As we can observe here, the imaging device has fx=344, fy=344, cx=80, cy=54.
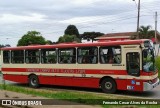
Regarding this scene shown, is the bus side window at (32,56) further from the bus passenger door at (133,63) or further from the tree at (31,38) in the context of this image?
the tree at (31,38)

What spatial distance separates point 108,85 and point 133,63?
1.83 meters

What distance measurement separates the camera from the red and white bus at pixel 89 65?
51.8 feet

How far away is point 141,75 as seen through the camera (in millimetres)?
15539

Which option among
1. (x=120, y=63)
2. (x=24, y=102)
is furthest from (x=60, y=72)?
(x=24, y=102)

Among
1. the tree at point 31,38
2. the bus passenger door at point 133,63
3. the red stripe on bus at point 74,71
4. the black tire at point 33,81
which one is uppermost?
the tree at point 31,38

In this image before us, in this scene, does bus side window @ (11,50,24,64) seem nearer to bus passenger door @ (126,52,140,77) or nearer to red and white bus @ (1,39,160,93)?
red and white bus @ (1,39,160,93)

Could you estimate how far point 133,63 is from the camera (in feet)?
52.1

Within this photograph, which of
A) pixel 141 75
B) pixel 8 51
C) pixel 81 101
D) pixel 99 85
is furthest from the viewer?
pixel 8 51

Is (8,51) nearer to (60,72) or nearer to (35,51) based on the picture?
(35,51)

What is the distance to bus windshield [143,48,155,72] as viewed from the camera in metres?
15.7

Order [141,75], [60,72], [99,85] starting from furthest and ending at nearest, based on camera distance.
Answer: [60,72] → [99,85] → [141,75]

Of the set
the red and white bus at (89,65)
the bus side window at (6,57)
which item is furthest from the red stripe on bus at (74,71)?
the bus side window at (6,57)

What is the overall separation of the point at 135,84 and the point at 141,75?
521 mm

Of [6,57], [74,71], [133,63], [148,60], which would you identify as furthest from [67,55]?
[6,57]
